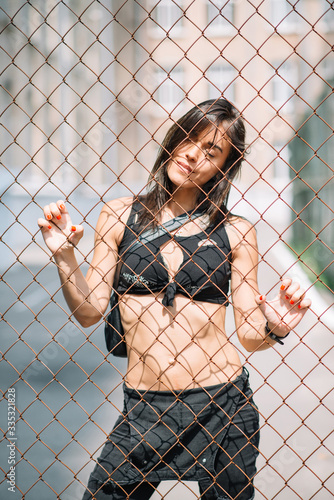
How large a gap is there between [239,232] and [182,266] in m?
0.20

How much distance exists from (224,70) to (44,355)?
19.1 m

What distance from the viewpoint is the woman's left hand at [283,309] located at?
160 cm

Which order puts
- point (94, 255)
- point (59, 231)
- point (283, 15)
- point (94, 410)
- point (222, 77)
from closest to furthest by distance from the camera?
point (59, 231), point (94, 255), point (94, 410), point (222, 77), point (283, 15)

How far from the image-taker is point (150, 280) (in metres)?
1.66

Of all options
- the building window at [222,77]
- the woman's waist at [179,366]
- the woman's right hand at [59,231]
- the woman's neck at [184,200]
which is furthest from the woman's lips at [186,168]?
the building window at [222,77]

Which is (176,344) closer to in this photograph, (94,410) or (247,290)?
(247,290)

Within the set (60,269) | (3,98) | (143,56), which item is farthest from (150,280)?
(143,56)

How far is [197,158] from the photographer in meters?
1.67

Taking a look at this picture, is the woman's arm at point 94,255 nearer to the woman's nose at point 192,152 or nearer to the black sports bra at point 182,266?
the black sports bra at point 182,266

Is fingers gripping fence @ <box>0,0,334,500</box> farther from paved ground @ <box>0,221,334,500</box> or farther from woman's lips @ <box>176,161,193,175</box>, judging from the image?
woman's lips @ <box>176,161,193,175</box>

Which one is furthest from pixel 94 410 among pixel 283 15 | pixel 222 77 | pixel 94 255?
pixel 283 15

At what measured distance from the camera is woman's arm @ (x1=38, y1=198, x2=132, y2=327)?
1578mm

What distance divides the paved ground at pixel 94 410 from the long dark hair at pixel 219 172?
469mm

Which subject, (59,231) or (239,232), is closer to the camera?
(59,231)
